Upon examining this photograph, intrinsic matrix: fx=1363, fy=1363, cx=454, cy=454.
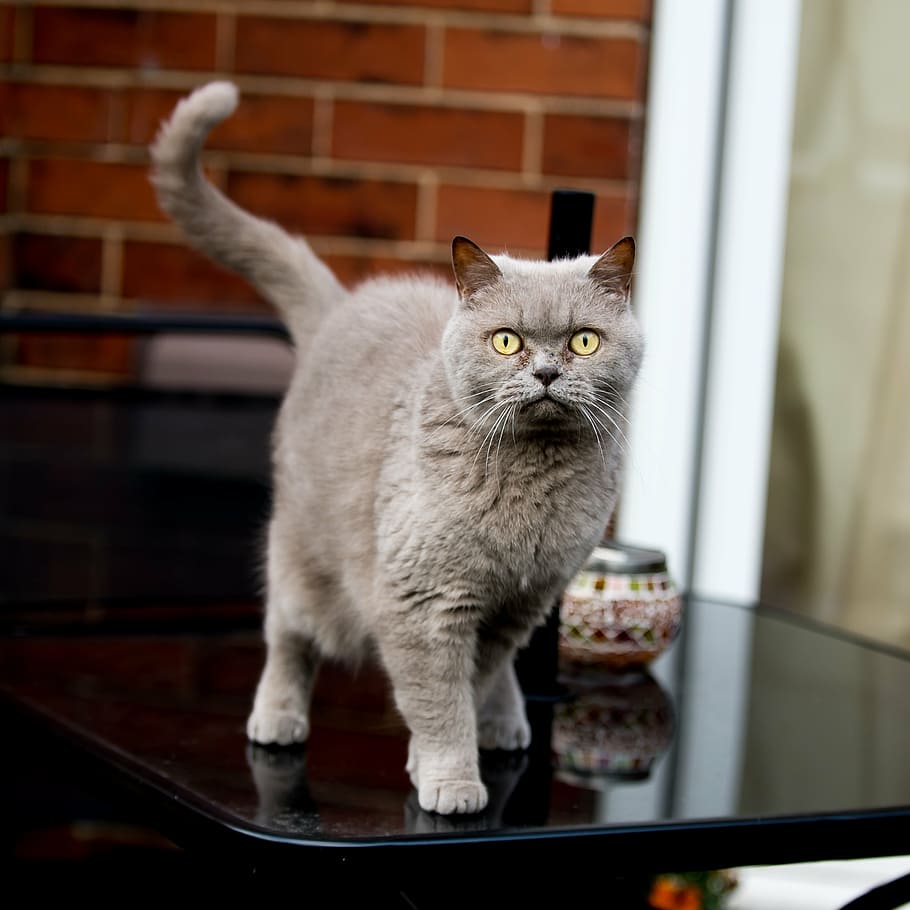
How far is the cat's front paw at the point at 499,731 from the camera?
114cm

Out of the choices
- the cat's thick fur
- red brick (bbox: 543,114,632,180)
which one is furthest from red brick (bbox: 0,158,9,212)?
the cat's thick fur

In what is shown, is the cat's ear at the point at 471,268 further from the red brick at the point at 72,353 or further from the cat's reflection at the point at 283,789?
the red brick at the point at 72,353

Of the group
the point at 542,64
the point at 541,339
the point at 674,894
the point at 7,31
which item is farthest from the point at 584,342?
the point at 7,31

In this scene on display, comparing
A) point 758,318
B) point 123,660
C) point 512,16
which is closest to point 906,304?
point 758,318

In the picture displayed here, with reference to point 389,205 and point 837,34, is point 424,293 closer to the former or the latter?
point 389,205

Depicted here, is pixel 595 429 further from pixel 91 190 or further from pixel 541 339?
pixel 91 190

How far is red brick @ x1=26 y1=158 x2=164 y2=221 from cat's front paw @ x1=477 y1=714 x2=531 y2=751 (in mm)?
1371

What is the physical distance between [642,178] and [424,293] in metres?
1.13

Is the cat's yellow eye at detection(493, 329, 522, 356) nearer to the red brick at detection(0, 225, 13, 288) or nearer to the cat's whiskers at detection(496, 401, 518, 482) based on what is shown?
the cat's whiskers at detection(496, 401, 518, 482)

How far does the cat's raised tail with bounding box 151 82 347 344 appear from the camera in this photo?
1200 mm

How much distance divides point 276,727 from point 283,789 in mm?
107

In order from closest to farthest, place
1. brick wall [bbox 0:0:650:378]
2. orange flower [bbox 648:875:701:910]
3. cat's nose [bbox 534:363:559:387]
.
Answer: cat's nose [bbox 534:363:559:387]
orange flower [bbox 648:875:701:910]
brick wall [bbox 0:0:650:378]

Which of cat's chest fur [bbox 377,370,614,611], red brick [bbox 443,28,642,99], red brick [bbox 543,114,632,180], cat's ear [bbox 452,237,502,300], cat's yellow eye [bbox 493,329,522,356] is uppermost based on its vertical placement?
red brick [bbox 443,28,642,99]

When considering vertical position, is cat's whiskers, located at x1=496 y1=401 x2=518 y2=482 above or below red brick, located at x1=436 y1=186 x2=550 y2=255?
below
